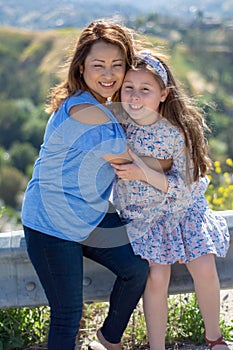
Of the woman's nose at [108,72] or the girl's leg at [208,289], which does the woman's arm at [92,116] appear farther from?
the girl's leg at [208,289]

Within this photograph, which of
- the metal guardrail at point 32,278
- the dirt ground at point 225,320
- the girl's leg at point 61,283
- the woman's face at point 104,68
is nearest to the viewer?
the girl's leg at point 61,283

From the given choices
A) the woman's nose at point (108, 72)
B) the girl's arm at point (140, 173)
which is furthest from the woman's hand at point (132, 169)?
the woman's nose at point (108, 72)

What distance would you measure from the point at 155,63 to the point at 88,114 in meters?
0.42

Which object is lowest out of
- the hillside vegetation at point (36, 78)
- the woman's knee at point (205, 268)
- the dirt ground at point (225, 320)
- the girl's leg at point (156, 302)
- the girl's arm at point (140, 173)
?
the dirt ground at point (225, 320)

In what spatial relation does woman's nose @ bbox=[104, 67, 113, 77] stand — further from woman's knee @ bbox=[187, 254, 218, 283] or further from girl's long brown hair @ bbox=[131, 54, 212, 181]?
woman's knee @ bbox=[187, 254, 218, 283]

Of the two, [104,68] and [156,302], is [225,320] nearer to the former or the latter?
[156,302]

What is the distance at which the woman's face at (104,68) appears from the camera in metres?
3.02

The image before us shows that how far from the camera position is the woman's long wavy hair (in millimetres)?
3027

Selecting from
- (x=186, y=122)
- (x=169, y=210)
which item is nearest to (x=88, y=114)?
(x=186, y=122)

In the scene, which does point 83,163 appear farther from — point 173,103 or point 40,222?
point 173,103

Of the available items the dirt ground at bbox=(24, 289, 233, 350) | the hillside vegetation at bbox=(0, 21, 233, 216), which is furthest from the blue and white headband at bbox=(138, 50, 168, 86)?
the hillside vegetation at bbox=(0, 21, 233, 216)

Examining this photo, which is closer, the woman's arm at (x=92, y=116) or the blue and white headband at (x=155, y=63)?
the woman's arm at (x=92, y=116)

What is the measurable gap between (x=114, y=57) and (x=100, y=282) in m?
1.09

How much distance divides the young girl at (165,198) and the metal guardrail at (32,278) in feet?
0.51
